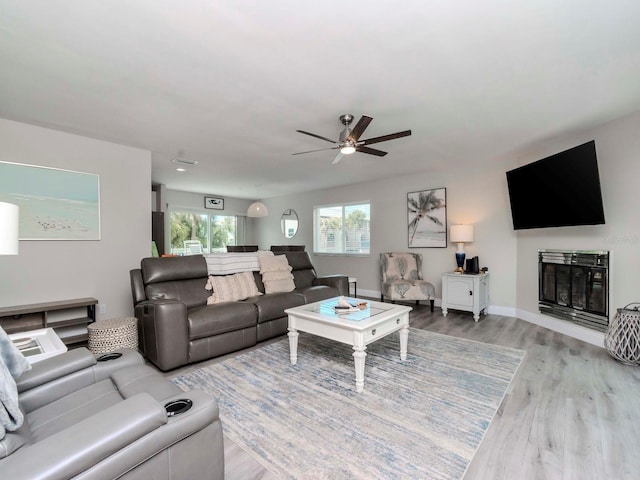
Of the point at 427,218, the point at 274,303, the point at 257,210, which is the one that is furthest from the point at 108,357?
the point at 257,210

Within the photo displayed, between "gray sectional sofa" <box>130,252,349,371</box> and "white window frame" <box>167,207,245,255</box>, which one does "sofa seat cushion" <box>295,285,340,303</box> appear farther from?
"white window frame" <box>167,207,245,255</box>

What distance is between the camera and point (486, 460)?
1573 millimetres

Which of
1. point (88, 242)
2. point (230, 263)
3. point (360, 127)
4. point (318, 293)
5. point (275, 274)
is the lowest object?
point (318, 293)

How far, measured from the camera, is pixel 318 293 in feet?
12.8

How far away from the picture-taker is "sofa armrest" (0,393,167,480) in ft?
2.56

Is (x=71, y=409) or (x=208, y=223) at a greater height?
(x=208, y=223)

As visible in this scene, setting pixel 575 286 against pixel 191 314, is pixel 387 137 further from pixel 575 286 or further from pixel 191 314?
pixel 575 286

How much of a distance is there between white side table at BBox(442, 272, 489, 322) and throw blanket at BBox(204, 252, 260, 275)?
2854 mm

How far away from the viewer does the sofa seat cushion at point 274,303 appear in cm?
328

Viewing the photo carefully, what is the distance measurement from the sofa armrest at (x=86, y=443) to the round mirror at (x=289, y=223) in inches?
260

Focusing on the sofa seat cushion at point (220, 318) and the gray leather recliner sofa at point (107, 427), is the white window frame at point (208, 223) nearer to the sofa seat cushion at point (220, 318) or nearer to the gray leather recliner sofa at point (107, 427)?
the sofa seat cushion at point (220, 318)

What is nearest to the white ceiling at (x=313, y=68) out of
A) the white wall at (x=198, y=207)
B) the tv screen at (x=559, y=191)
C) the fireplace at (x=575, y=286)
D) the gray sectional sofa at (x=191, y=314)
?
the tv screen at (x=559, y=191)

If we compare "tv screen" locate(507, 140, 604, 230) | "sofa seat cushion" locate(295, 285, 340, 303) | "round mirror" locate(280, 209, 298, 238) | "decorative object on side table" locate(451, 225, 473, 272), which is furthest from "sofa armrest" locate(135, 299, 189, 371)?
"round mirror" locate(280, 209, 298, 238)

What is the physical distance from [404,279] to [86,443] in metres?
4.80
